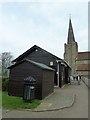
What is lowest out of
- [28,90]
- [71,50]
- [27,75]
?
[28,90]

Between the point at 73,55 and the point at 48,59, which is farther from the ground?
the point at 73,55

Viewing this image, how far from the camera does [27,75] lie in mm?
15477

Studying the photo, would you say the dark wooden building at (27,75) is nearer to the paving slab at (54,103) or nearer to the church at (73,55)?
the paving slab at (54,103)

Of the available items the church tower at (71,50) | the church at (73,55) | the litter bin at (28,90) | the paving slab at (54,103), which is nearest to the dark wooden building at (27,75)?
the paving slab at (54,103)

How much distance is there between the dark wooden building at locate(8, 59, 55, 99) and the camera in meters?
14.9

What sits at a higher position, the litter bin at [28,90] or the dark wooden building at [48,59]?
the dark wooden building at [48,59]

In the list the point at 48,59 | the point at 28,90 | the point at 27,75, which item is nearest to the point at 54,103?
the point at 28,90

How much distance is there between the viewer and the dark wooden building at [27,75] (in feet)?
48.9

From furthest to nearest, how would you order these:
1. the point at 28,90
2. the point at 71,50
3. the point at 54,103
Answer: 1. the point at 71,50
2. the point at 54,103
3. the point at 28,90

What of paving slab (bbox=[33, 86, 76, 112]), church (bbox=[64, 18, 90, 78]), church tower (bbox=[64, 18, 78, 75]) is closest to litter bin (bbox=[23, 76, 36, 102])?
paving slab (bbox=[33, 86, 76, 112])

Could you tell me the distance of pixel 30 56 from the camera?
27.9 meters

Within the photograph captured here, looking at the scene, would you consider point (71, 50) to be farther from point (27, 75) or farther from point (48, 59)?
point (27, 75)

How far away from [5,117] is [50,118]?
72.2 inches

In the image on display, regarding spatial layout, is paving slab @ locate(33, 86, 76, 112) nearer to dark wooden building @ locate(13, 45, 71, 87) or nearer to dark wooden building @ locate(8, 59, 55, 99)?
dark wooden building @ locate(8, 59, 55, 99)
